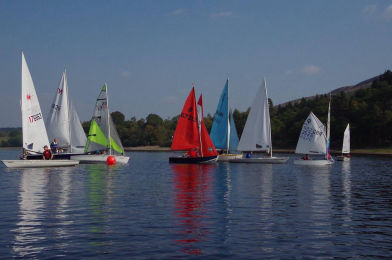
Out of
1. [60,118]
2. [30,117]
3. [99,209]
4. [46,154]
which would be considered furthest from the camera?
[60,118]

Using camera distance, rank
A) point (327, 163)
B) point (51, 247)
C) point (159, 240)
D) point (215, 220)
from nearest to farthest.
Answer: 1. point (51, 247)
2. point (159, 240)
3. point (215, 220)
4. point (327, 163)

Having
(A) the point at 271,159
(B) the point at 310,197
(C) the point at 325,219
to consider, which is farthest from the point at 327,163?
(C) the point at 325,219

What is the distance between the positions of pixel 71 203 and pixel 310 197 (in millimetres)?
16746

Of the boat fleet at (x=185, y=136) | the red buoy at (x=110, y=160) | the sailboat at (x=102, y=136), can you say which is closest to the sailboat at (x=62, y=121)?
the boat fleet at (x=185, y=136)

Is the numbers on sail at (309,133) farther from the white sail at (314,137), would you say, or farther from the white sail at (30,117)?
the white sail at (30,117)

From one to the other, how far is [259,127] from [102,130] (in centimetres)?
2542

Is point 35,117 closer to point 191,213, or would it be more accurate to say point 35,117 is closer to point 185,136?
point 185,136

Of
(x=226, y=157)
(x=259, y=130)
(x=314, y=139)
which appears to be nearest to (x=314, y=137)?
(x=314, y=139)

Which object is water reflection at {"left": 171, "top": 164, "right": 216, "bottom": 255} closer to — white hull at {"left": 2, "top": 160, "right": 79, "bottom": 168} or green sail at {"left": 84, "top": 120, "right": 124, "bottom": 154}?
white hull at {"left": 2, "top": 160, "right": 79, "bottom": 168}

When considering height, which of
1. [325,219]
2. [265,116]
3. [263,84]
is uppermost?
[263,84]

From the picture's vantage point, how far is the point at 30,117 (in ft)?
209

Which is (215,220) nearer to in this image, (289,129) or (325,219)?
(325,219)

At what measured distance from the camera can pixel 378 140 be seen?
510 ft

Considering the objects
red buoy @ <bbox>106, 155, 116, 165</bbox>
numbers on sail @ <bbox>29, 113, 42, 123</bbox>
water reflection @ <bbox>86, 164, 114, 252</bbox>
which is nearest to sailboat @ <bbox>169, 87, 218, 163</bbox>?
red buoy @ <bbox>106, 155, 116, 165</bbox>
